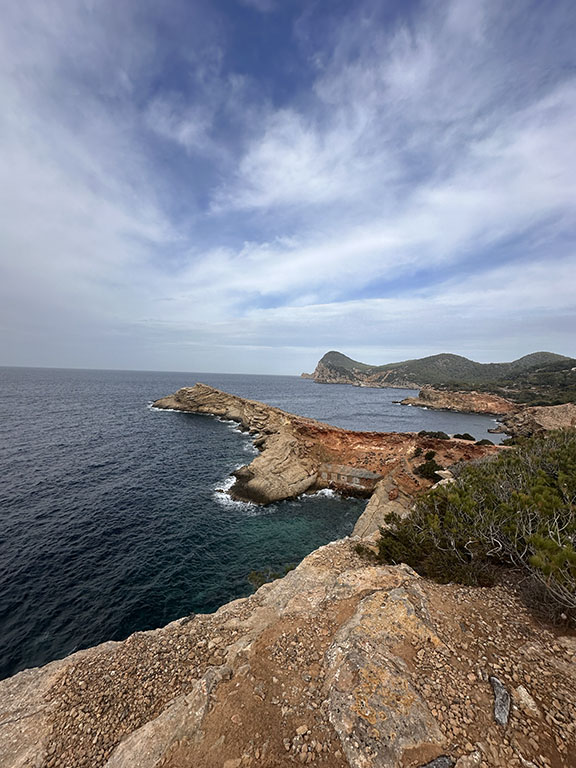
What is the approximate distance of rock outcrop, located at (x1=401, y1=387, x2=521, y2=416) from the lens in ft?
318

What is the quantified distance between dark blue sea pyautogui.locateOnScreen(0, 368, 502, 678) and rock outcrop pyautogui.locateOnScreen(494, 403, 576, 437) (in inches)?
2056

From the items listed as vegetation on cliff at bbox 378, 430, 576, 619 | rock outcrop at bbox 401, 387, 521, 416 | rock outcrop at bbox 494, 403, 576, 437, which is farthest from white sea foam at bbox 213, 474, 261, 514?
rock outcrop at bbox 401, 387, 521, 416

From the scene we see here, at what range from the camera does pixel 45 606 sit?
16531mm

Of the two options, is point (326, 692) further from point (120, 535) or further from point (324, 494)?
point (324, 494)

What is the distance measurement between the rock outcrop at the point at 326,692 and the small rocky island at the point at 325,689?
0.03 meters

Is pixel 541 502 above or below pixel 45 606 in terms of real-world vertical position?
above

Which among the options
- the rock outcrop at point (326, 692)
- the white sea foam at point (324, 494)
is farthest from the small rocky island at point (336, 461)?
the rock outcrop at point (326, 692)

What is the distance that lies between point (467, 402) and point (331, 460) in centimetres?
8726

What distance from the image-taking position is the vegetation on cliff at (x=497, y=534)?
323 inches

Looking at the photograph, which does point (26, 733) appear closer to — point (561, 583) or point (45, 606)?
point (45, 606)

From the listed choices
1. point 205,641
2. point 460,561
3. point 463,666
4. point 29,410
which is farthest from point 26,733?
point 29,410

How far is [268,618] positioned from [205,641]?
2.15 meters

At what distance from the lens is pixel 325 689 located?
7.10 meters

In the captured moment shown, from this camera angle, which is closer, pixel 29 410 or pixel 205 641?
pixel 205 641
